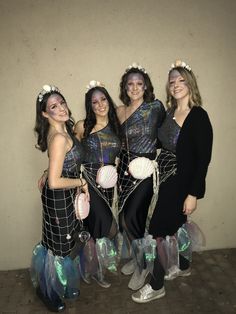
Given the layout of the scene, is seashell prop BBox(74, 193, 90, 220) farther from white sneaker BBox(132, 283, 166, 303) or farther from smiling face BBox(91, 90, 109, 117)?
white sneaker BBox(132, 283, 166, 303)

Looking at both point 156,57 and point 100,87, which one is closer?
point 100,87

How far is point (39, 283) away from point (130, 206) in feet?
3.23

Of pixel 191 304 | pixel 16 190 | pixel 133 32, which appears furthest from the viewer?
pixel 16 190

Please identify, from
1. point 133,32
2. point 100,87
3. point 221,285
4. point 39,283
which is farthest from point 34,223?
point 133,32

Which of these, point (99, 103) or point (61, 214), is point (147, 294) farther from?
point (99, 103)

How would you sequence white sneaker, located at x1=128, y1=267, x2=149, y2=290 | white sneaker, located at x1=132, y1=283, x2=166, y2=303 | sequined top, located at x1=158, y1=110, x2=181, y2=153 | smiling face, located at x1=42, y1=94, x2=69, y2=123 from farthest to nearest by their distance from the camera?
white sneaker, located at x1=128, y1=267, x2=149, y2=290
white sneaker, located at x1=132, y1=283, x2=166, y2=303
sequined top, located at x1=158, y1=110, x2=181, y2=153
smiling face, located at x1=42, y1=94, x2=69, y2=123

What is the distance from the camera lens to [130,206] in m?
2.57

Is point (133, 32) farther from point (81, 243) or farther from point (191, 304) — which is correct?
point (191, 304)

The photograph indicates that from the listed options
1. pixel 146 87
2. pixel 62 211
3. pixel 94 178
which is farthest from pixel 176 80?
pixel 62 211

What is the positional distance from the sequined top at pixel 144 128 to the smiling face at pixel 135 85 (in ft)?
0.38

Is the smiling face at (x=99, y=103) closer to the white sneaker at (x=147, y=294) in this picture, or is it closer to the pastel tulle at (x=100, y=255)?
the pastel tulle at (x=100, y=255)

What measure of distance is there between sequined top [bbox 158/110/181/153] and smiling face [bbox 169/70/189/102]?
0.18 m

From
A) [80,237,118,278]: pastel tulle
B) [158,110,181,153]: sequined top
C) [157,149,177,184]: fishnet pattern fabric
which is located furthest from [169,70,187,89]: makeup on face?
[80,237,118,278]: pastel tulle

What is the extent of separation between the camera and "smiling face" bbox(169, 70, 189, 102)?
230 centimetres
